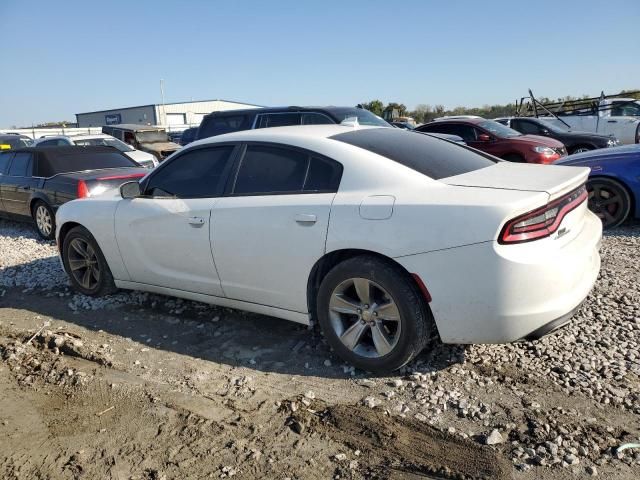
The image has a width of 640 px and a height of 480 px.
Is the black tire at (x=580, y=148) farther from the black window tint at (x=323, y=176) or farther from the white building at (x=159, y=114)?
the white building at (x=159, y=114)

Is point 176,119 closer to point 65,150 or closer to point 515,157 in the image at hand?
point 65,150

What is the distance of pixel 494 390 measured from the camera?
10.3ft

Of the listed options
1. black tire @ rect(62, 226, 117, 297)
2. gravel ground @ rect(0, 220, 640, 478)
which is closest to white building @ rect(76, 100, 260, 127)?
black tire @ rect(62, 226, 117, 297)

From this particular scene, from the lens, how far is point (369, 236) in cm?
316

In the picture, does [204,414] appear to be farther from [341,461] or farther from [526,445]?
[526,445]

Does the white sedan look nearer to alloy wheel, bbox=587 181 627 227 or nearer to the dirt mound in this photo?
the dirt mound

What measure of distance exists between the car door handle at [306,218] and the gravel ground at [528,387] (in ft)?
3.22

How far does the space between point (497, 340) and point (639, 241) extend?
13.3 feet

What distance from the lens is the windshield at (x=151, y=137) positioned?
63.5 ft

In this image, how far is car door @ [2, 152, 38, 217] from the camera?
8.34 meters

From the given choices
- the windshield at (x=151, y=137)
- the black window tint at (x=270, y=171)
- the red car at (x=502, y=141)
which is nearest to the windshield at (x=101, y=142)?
the windshield at (x=151, y=137)

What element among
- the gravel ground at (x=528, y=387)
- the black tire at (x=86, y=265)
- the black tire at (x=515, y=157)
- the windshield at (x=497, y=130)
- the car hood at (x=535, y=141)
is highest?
the windshield at (x=497, y=130)

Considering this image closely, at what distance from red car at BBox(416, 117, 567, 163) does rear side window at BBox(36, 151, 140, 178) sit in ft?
23.3

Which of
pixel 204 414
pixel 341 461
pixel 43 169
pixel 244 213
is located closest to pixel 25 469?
pixel 204 414
